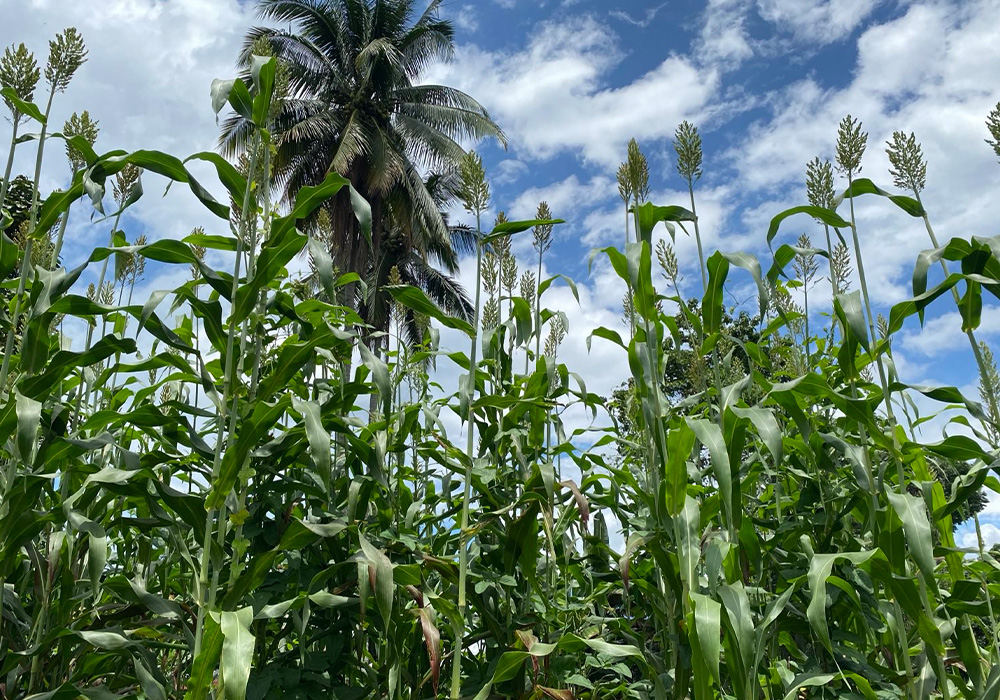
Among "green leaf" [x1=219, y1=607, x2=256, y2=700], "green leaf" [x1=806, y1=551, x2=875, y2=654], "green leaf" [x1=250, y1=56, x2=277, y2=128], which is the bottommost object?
"green leaf" [x1=219, y1=607, x2=256, y2=700]

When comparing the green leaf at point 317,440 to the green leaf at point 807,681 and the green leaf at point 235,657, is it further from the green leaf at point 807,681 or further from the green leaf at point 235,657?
the green leaf at point 807,681

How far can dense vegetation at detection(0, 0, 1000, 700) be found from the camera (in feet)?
4.91

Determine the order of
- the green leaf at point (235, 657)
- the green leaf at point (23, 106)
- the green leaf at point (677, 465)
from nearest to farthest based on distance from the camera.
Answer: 1. the green leaf at point (235, 657)
2. the green leaf at point (677, 465)
3. the green leaf at point (23, 106)

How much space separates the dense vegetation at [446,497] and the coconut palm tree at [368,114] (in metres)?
14.1

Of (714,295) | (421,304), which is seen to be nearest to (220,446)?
(421,304)

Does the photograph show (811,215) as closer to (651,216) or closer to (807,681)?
(651,216)

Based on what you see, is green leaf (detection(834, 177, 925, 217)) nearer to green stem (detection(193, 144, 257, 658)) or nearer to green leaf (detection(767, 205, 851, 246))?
green leaf (detection(767, 205, 851, 246))

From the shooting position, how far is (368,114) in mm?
Result: 17031

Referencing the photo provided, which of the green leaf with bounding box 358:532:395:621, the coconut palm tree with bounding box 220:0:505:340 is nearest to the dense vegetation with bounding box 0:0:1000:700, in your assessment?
the green leaf with bounding box 358:532:395:621

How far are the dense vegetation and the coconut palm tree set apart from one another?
14.1 m

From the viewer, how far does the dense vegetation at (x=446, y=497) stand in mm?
1497

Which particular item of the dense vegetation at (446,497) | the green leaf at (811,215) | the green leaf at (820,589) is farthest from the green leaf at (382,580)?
the green leaf at (811,215)

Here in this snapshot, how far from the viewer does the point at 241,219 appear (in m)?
1.69

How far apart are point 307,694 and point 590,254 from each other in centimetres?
126
